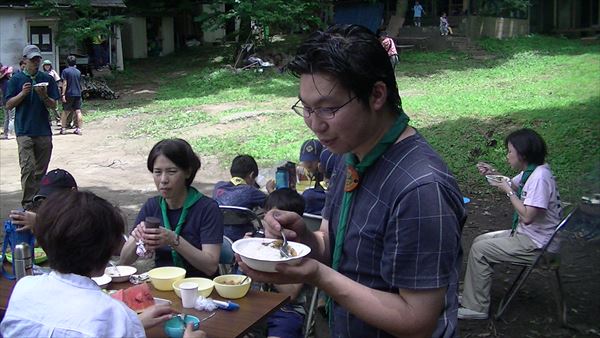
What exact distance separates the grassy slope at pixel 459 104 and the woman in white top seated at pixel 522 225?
56.5 inches

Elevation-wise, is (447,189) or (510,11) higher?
(510,11)

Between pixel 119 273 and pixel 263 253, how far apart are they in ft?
4.92

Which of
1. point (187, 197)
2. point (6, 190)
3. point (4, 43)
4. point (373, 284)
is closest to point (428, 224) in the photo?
point (373, 284)

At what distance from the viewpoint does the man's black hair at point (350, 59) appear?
64.1 inches

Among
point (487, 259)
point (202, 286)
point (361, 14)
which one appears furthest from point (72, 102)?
point (361, 14)

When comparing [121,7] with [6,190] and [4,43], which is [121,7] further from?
[6,190]

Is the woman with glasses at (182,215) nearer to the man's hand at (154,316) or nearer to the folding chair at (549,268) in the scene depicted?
the man's hand at (154,316)

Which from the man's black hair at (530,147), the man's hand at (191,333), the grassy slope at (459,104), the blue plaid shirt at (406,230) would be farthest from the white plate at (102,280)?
the grassy slope at (459,104)

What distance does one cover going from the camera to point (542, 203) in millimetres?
4332

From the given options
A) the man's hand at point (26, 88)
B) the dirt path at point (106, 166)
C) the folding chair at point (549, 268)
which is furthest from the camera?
the dirt path at point (106, 166)

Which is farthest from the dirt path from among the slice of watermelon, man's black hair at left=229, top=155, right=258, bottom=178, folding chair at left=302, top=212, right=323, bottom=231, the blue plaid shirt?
the blue plaid shirt

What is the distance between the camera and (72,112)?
1389 cm

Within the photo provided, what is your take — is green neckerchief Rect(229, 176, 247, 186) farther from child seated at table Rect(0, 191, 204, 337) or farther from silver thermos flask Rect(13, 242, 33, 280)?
child seated at table Rect(0, 191, 204, 337)

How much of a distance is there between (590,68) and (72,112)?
41.6 feet
